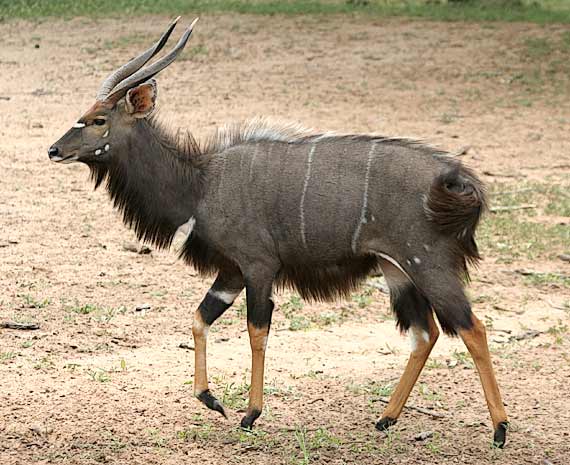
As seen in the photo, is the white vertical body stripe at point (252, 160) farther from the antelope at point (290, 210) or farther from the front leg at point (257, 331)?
the front leg at point (257, 331)

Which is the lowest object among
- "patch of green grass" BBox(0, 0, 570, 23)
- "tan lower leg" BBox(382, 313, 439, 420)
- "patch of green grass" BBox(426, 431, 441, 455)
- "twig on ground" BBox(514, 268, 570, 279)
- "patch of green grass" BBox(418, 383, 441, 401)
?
"patch of green grass" BBox(0, 0, 570, 23)

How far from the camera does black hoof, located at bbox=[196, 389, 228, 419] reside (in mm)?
5676

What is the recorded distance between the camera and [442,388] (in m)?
6.32

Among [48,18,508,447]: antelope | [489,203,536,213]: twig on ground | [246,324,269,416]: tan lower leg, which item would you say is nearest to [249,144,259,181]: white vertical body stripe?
[48,18,508,447]: antelope

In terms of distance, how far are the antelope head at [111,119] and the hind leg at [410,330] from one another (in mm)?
1501

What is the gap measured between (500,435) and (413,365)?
0.56 metres

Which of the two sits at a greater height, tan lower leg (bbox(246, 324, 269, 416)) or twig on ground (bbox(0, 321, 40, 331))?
tan lower leg (bbox(246, 324, 269, 416))

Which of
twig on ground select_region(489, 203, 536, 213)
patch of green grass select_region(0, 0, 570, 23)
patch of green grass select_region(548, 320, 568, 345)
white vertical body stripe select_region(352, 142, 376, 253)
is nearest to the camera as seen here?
white vertical body stripe select_region(352, 142, 376, 253)

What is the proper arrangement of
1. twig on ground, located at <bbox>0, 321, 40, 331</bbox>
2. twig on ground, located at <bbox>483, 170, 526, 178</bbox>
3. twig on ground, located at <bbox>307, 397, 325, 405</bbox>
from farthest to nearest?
1. twig on ground, located at <bbox>483, 170, 526, 178</bbox>
2. twig on ground, located at <bbox>0, 321, 40, 331</bbox>
3. twig on ground, located at <bbox>307, 397, 325, 405</bbox>

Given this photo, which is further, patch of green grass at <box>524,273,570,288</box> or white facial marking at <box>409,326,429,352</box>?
patch of green grass at <box>524,273,570,288</box>

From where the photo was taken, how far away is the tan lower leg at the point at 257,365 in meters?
5.53

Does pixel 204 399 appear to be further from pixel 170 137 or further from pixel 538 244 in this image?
pixel 538 244

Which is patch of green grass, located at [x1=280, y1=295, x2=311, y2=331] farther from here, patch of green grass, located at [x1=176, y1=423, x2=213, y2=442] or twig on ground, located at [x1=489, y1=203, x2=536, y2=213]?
twig on ground, located at [x1=489, y1=203, x2=536, y2=213]

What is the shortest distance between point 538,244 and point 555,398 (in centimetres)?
284
